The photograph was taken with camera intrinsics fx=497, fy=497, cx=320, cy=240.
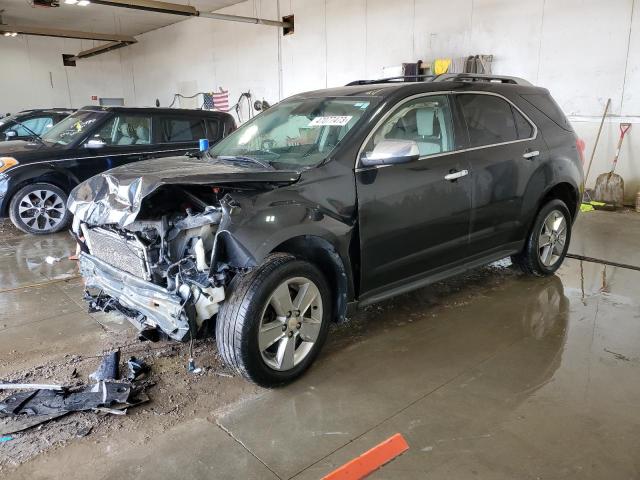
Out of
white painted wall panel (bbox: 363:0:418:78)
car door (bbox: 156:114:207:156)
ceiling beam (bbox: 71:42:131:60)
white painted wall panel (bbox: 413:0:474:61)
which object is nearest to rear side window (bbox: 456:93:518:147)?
car door (bbox: 156:114:207:156)

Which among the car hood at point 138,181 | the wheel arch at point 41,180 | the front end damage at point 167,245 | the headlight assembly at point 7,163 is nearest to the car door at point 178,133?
the wheel arch at point 41,180

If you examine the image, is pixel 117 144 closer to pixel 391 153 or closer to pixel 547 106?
pixel 391 153

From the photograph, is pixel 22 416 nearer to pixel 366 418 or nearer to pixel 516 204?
pixel 366 418

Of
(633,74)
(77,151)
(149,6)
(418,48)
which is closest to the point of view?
(77,151)

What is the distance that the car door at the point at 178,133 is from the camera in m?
7.00

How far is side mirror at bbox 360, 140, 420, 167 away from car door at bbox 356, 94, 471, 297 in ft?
0.05

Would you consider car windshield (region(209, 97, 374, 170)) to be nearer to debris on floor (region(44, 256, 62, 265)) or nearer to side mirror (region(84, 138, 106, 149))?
debris on floor (region(44, 256, 62, 265))

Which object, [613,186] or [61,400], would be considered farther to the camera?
[613,186]

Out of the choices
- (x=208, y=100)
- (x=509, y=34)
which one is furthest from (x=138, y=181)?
(x=208, y=100)

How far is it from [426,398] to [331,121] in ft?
5.96

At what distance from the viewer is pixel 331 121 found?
10.8 feet

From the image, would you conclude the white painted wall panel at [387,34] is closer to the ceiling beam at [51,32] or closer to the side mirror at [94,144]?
the side mirror at [94,144]

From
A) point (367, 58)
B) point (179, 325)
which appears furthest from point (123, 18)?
point (179, 325)

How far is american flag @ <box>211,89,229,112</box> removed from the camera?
14.8 metres
